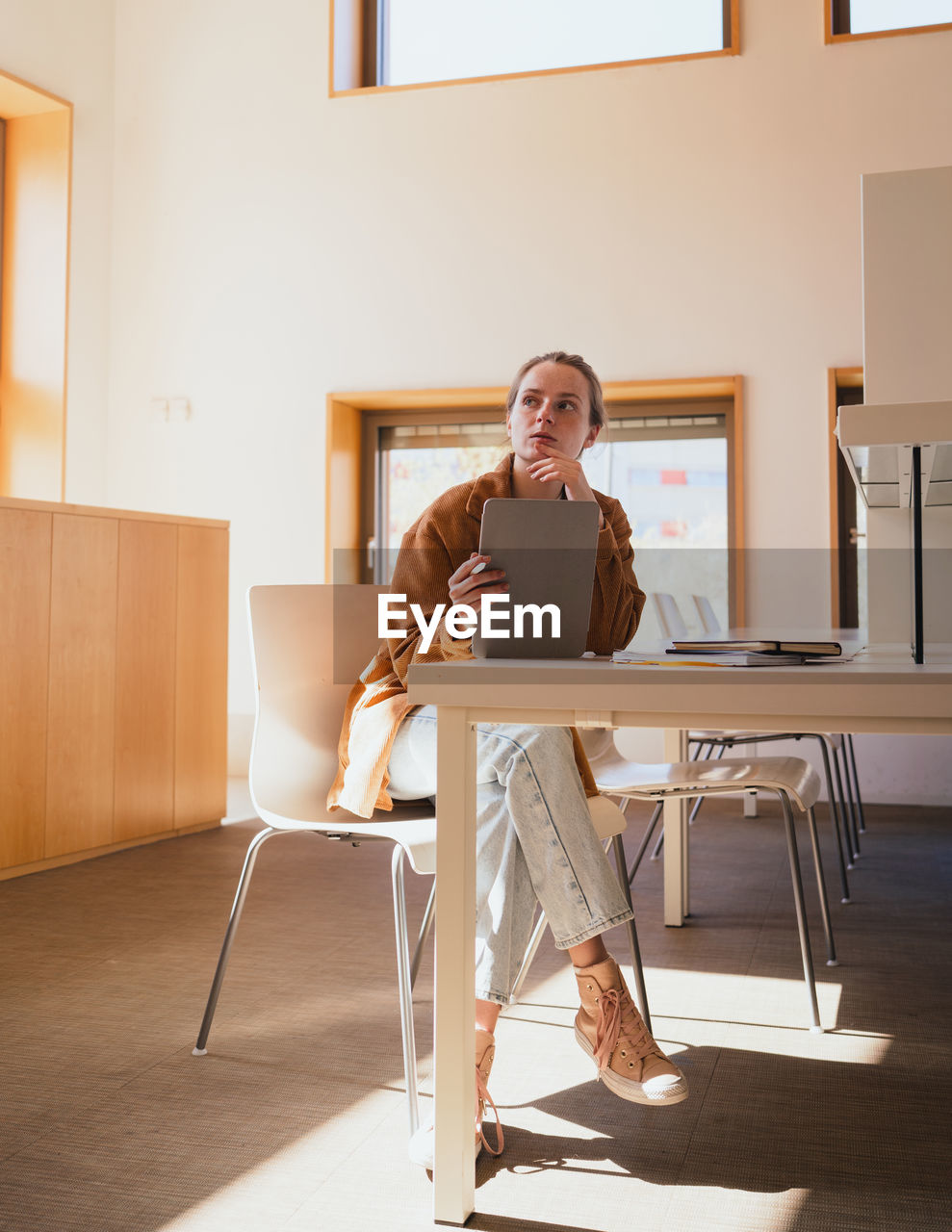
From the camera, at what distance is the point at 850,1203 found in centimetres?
136

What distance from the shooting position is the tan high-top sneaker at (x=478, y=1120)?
1428 mm

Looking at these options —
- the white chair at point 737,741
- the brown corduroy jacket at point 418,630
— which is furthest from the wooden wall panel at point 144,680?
the brown corduroy jacket at point 418,630

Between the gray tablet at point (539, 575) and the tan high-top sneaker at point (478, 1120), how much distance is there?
1.62 ft

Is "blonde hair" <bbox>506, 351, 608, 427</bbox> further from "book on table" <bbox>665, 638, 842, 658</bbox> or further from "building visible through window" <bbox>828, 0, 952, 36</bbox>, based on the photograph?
"building visible through window" <bbox>828, 0, 952, 36</bbox>

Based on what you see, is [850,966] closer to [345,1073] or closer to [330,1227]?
[345,1073]

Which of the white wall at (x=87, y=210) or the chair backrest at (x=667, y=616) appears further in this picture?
the white wall at (x=87, y=210)

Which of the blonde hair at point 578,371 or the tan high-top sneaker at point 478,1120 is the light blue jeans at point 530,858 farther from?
the blonde hair at point 578,371

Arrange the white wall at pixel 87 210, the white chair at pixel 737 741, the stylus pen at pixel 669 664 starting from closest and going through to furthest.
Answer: the stylus pen at pixel 669 664, the white chair at pixel 737 741, the white wall at pixel 87 210

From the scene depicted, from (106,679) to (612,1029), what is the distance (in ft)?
7.85

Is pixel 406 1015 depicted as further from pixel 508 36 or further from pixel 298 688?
pixel 508 36

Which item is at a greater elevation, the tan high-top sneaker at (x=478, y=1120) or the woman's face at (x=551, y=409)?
the woman's face at (x=551, y=409)

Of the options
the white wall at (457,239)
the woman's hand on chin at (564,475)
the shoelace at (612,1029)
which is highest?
the white wall at (457,239)

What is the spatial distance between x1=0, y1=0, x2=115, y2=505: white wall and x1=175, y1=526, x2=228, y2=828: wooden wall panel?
1584 mm

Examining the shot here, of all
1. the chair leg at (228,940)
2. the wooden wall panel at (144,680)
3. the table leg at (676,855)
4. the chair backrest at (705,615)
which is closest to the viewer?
the chair leg at (228,940)
